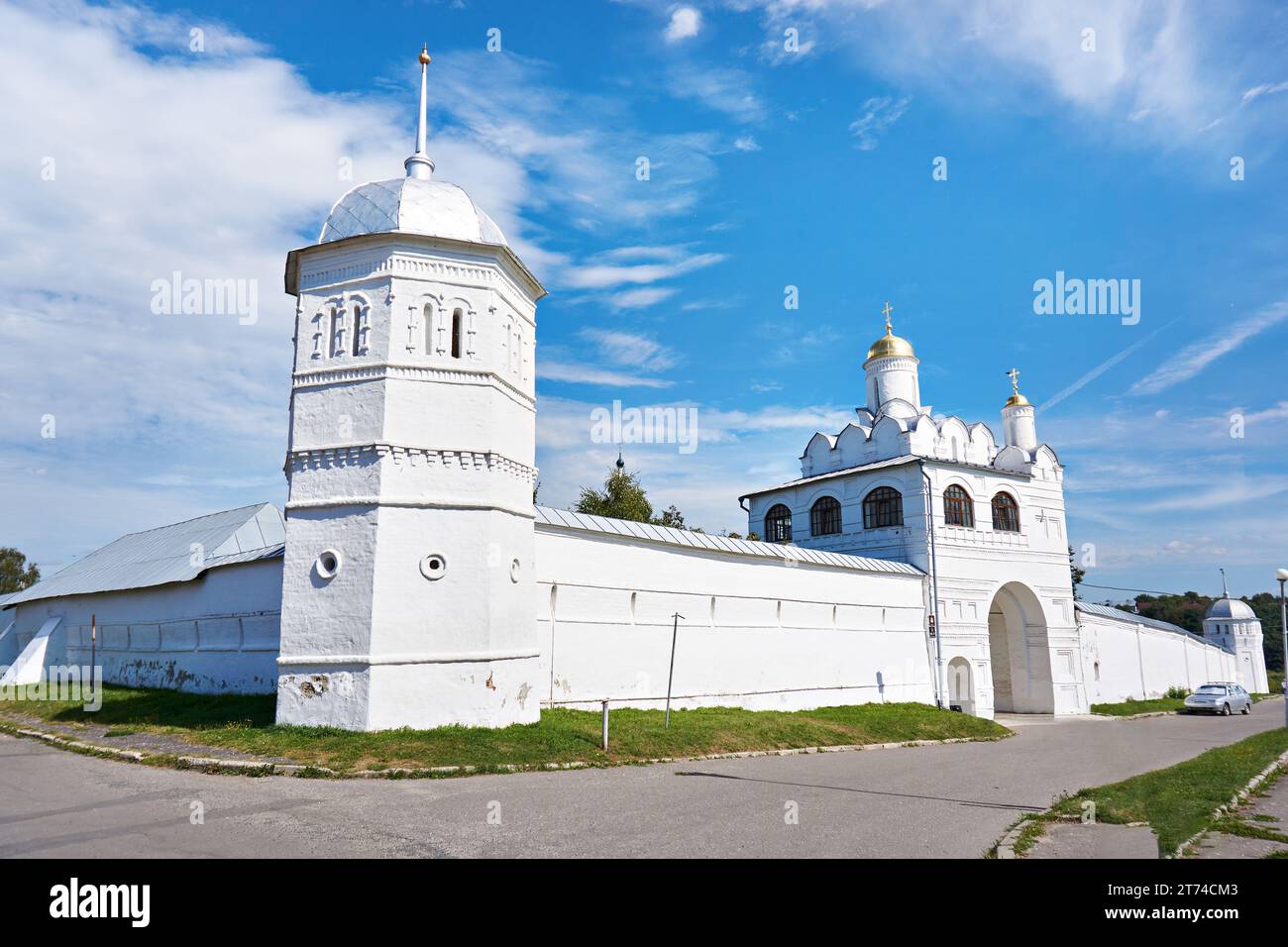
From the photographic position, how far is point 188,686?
744 inches

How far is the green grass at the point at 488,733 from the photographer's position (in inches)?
464

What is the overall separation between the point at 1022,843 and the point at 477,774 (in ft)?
22.6

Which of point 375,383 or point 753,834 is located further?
point 375,383

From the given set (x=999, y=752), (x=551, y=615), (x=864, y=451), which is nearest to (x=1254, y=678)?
(x=864, y=451)

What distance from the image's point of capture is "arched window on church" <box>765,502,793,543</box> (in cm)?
3247

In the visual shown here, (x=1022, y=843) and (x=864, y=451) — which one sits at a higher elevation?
(x=864, y=451)

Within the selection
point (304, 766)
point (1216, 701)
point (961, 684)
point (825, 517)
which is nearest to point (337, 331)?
point (304, 766)

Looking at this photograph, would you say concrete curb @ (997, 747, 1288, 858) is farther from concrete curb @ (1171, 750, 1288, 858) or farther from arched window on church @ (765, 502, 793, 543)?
arched window on church @ (765, 502, 793, 543)

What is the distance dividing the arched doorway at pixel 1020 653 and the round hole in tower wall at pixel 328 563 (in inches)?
945

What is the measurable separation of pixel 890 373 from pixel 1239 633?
45.4m

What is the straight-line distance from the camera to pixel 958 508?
94.1 feet
